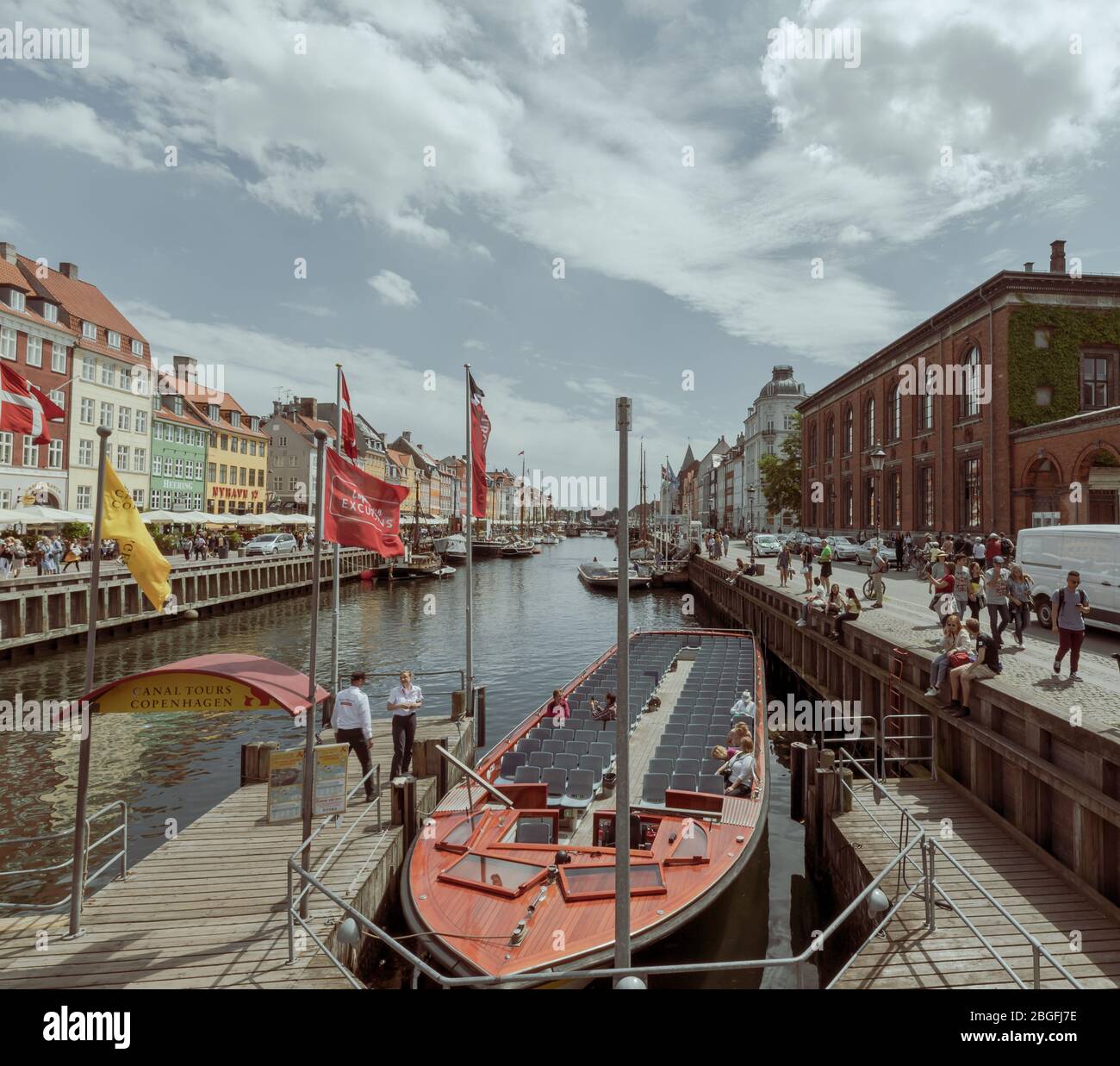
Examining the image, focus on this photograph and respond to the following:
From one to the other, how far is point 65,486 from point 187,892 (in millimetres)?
48913

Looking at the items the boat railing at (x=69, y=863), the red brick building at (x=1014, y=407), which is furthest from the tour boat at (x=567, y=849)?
the red brick building at (x=1014, y=407)

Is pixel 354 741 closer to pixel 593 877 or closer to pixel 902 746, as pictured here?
pixel 593 877

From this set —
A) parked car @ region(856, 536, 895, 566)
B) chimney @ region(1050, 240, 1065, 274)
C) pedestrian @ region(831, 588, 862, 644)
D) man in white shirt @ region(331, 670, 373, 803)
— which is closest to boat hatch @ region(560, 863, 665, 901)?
man in white shirt @ region(331, 670, 373, 803)

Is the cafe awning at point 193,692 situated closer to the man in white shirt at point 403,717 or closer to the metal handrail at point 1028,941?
the man in white shirt at point 403,717

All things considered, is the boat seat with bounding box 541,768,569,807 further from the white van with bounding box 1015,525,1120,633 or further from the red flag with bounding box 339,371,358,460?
the white van with bounding box 1015,525,1120,633

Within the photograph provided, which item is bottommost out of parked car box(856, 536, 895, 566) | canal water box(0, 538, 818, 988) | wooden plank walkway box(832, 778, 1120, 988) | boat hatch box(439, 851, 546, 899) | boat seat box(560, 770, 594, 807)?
canal water box(0, 538, 818, 988)

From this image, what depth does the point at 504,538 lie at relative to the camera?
386ft

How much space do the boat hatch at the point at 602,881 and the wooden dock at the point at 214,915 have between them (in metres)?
2.67

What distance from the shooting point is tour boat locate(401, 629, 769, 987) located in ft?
25.7

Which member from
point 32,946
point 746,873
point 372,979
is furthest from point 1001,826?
point 32,946

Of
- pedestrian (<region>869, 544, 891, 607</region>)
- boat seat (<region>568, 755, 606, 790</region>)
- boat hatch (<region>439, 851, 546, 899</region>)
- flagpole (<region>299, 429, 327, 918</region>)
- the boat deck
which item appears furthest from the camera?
pedestrian (<region>869, 544, 891, 607</region>)

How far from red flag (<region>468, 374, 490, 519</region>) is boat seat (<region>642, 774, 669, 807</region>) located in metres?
6.61

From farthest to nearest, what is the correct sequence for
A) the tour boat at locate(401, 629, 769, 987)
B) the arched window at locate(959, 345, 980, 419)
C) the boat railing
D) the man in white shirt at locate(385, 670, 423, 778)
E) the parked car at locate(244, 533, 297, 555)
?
the parked car at locate(244, 533, 297, 555) < the arched window at locate(959, 345, 980, 419) < the man in white shirt at locate(385, 670, 423, 778) < the boat railing < the tour boat at locate(401, 629, 769, 987)

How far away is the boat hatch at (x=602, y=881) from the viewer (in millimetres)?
8586
